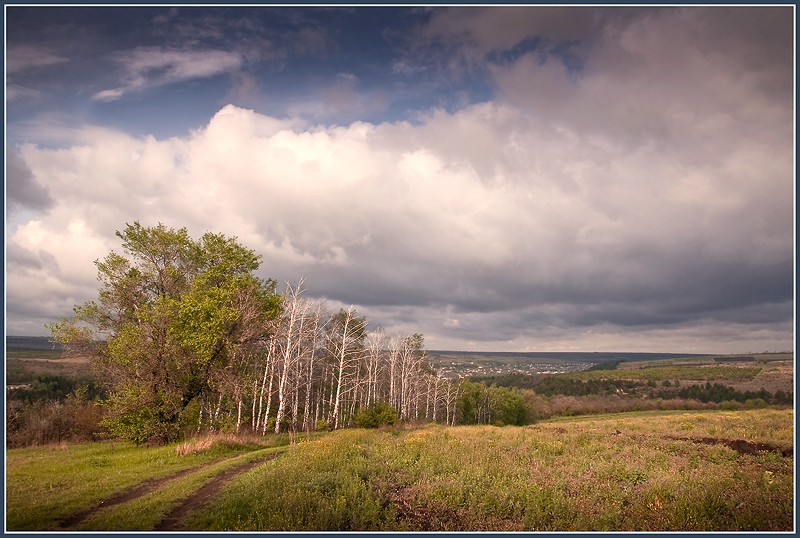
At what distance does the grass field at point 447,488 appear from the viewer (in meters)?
8.20

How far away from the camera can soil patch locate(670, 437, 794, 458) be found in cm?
1380

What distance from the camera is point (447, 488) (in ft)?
32.8

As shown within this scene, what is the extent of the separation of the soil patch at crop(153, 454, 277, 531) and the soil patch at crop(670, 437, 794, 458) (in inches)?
768

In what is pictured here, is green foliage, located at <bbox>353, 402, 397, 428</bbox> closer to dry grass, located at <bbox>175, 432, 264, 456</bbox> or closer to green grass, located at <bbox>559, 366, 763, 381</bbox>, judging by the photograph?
dry grass, located at <bbox>175, 432, 264, 456</bbox>

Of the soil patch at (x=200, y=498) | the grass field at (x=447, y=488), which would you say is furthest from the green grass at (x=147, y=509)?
the soil patch at (x=200, y=498)

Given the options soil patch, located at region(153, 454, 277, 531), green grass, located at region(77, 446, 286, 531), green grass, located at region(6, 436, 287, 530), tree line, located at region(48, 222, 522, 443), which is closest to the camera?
green grass, located at region(77, 446, 286, 531)

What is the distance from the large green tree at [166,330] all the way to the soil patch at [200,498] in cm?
806

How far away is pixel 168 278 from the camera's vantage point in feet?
75.5

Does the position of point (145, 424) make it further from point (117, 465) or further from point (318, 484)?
point (318, 484)

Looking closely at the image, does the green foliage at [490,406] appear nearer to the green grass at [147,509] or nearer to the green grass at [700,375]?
the green grass at [700,375]

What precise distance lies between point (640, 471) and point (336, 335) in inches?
1166

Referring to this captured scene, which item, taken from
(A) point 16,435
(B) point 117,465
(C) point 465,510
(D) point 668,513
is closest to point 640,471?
(D) point 668,513

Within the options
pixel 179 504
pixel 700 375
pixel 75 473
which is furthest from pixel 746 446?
pixel 700 375

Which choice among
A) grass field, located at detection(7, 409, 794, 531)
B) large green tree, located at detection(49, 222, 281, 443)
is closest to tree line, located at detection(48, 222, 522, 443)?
large green tree, located at detection(49, 222, 281, 443)
